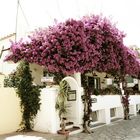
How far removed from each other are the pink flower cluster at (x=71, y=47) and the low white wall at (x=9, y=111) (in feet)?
6.50

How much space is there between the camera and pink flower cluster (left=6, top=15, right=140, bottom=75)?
14.3m

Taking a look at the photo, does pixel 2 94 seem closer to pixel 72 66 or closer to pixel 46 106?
pixel 46 106

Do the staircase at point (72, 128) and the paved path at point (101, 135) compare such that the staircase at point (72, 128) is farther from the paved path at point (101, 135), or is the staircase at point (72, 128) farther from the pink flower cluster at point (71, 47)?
the pink flower cluster at point (71, 47)

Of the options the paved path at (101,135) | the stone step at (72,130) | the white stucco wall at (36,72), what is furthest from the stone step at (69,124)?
the white stucco wall at (36,72)

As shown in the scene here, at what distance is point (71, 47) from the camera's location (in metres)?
14.3

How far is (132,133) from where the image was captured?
15672 millimetres

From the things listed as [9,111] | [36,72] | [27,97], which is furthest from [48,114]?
[36,72]

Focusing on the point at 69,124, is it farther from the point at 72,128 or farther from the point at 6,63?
the point at 6,63

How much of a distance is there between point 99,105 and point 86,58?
189 inches

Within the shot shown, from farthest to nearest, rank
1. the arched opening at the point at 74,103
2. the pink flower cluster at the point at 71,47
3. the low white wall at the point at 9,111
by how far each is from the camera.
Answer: the arched opening at the point at 74,103 → the pink flower cluster at the point at 71,47 → the low white wall at the point at 9,111

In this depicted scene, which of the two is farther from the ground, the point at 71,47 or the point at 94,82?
the point at 71,47

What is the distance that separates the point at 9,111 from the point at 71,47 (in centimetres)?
424

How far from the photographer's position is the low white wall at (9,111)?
13.9 metres

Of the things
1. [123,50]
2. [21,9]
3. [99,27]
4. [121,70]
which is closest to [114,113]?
[121,70]
